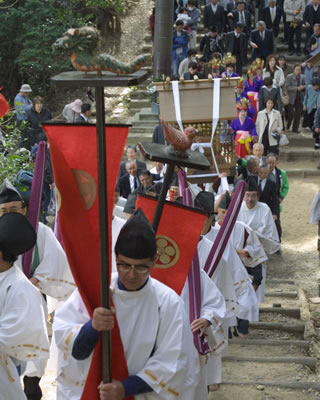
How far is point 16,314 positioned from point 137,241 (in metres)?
1.00

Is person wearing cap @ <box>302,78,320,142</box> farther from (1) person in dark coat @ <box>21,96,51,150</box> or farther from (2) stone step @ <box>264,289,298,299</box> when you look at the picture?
Answer: (2) stone step @ <box>264,289,298,299</box>

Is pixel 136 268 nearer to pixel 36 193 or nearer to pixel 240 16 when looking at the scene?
pixel 36 193

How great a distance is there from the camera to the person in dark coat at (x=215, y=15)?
2025cm

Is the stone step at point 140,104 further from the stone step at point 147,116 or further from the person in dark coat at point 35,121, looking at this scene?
the person in dark coat at point 35,121

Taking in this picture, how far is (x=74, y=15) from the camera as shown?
20750 mm

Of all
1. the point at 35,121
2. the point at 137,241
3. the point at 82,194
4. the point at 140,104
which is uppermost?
the point at 82,194

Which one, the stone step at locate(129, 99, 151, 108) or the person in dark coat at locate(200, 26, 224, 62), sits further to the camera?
the stone step at locate(129, 99, 151, 108)

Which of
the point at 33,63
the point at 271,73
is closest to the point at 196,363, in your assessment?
the point at 271,73

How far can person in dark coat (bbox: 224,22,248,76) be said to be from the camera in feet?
64.0

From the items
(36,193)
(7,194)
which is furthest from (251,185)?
(7,194)

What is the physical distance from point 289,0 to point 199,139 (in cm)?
1279

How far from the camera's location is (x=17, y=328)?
→ 171 inches

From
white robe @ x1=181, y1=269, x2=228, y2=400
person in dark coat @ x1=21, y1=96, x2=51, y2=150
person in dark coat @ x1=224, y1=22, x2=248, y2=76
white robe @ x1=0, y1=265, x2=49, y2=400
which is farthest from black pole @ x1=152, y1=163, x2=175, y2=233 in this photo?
person in dark coat @ x1=224, y1=22, x2=248, y2=76

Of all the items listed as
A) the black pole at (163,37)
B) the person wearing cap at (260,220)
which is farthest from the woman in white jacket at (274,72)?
the person wearing cap at (260,220)
